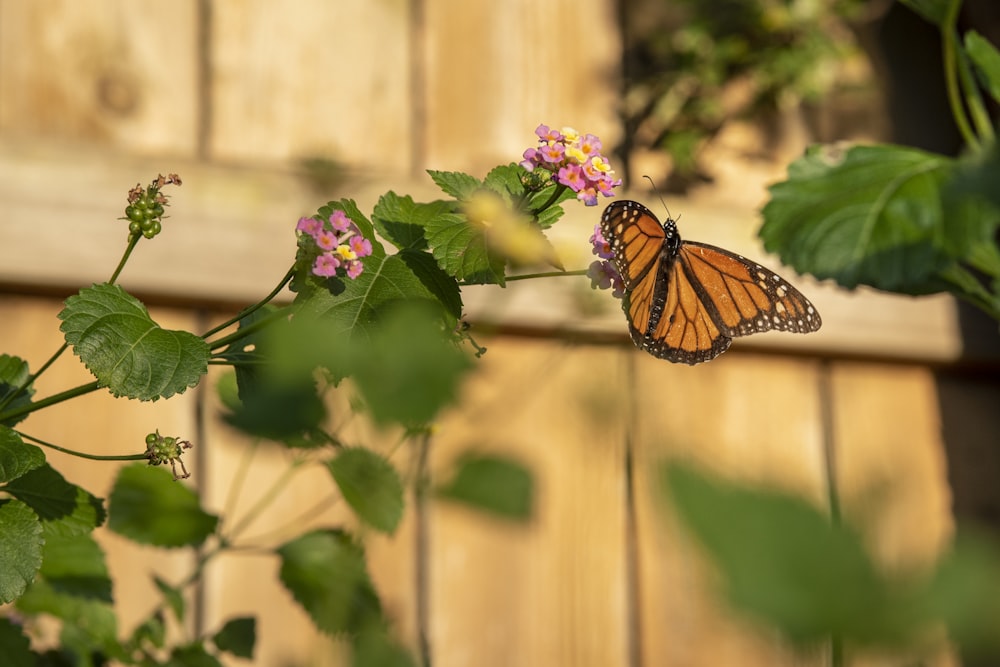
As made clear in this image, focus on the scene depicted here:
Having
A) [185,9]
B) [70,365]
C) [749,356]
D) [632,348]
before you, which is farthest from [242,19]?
[749,356]

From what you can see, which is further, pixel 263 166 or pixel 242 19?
pixel 242 19

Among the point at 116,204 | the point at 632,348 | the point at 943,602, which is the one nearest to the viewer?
the point at 943,602

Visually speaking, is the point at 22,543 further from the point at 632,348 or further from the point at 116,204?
the point at 632,348

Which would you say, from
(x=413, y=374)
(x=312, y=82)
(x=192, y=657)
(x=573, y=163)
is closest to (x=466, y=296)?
(x=312, y=82)

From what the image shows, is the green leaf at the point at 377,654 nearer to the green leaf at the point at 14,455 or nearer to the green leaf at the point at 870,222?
the green leaf at the point at 14,455

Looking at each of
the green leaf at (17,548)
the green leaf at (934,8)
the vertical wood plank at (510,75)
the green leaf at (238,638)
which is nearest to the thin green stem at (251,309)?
the green leaf at (17,548)

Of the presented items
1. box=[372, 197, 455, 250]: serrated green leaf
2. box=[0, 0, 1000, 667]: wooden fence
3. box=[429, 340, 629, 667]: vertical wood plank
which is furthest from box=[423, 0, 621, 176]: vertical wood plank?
box=[372, 197, 455, 250]: serrated green leaf
